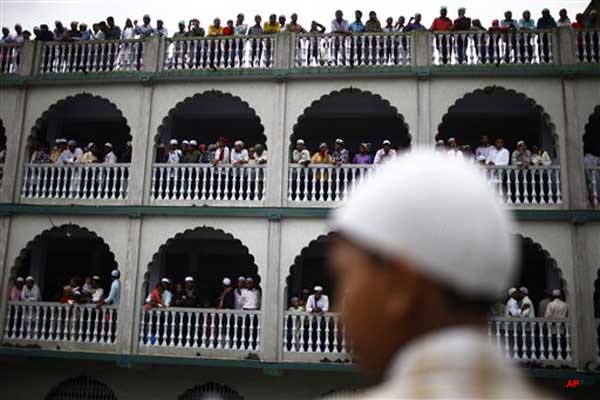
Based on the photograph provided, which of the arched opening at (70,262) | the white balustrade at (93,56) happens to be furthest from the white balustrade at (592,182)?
the arched opening at (70,262)

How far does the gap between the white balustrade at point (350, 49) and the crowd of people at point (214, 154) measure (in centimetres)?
256

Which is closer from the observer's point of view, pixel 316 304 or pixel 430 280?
pixel 430 280

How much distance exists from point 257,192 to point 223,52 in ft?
12.7

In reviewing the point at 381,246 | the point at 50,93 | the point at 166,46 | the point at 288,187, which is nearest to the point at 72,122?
the point at 50,93

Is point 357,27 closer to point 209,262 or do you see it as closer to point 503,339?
point 209,262

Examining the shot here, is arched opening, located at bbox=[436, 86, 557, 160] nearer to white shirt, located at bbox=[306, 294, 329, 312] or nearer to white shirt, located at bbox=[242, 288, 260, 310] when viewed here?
white shirt, located at bbox=[306, 294, 329, 312]

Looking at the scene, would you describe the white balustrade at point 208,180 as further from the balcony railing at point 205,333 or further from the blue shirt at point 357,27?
the blue shirt at point 357,27

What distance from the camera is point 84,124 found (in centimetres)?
2011

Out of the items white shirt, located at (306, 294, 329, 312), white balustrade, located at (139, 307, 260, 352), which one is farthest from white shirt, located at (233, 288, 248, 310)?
white shirt, located at (306, 294, 329, 312)

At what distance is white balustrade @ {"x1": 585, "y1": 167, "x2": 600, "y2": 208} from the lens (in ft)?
49.9

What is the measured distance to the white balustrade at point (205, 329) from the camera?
51.0 ft

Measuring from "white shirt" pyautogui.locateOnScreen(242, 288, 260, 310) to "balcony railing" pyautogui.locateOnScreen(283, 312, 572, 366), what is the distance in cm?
83

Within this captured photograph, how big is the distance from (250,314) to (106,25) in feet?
30.6

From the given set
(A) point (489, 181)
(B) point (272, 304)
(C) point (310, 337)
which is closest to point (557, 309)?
(A) point (489, 181)
